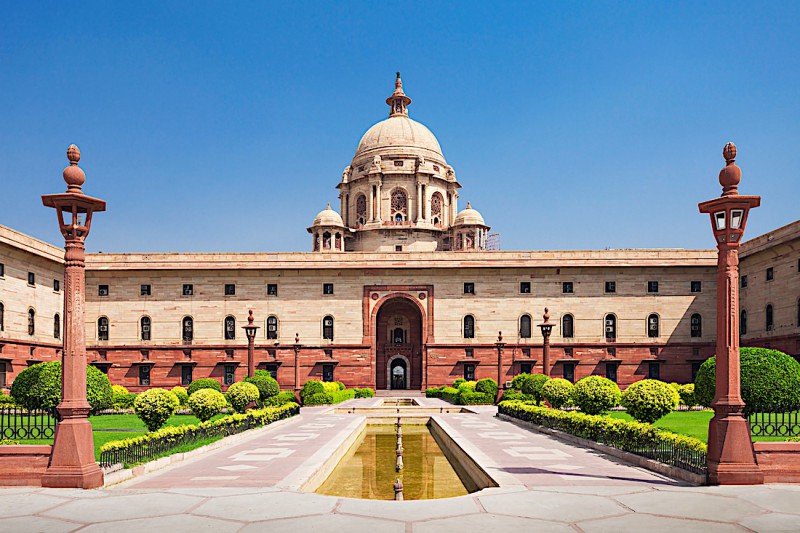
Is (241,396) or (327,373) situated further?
(327,373)

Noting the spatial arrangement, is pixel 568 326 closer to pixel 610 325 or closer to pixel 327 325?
pixel 610 325

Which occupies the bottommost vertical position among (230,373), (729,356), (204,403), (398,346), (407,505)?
(230,373)

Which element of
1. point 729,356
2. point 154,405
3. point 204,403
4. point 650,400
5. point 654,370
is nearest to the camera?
point 729,356

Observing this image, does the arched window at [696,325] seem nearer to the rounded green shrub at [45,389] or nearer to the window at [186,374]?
the window at [186,374]

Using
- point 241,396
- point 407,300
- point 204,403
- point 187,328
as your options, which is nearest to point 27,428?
point 204,403

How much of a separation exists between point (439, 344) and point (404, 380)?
5.70 metres

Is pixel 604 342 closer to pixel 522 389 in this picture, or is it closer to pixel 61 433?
pixel 522 389

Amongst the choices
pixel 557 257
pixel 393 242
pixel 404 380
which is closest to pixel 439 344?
pixel 404 380

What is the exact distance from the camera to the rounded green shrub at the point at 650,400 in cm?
1503

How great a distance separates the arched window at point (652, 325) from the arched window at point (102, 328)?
33249mm

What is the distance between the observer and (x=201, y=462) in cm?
1271

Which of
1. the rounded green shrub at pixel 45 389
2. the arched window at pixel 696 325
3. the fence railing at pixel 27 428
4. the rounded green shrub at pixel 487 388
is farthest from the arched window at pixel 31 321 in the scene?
the arched window at pixel 696 325

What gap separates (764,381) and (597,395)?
4235 mm

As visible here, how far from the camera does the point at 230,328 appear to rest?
4009cm
